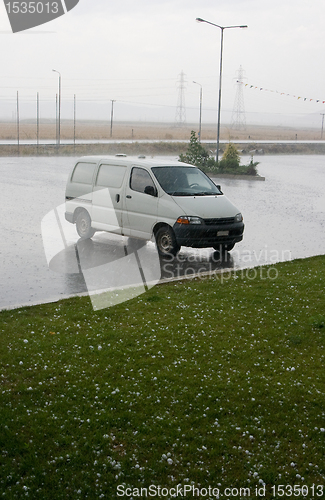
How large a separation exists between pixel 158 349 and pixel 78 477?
2507 millimetres

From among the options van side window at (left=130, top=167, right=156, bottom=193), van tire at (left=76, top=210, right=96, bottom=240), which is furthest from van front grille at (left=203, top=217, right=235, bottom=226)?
van tire at (left=76, top=210, right=96, bottom=240)

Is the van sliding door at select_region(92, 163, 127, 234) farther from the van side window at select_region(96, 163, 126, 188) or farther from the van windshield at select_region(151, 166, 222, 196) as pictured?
the van windshield at select_region(151, 166, 222, 196)

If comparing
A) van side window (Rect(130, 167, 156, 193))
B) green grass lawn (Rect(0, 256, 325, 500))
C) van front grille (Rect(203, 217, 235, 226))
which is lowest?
green grass lawn (Rect(0, 256, 325, 500))

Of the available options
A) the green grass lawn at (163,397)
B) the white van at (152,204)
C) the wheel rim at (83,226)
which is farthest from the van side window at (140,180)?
the green grass lawn at (163,397)

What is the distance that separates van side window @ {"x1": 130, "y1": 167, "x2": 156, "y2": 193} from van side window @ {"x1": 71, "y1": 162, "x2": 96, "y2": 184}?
44.6 inches

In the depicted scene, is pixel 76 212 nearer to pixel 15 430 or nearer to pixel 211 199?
pixel 211 199

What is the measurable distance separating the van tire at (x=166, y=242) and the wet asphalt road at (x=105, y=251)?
8.4 inches

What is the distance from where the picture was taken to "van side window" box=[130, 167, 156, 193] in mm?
12195

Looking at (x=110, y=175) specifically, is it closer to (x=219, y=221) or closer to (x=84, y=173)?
(x=84, y=173)

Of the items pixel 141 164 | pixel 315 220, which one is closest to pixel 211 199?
pixel 141 164

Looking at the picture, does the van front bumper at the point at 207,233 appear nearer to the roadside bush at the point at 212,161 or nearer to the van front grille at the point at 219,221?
the van front grille at the point at 219,221

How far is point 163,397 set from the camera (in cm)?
556

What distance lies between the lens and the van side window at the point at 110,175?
41.4 feet

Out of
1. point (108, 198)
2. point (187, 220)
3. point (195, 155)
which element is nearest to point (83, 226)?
point (108, 198)
